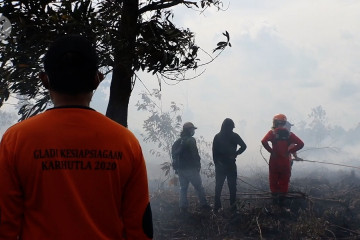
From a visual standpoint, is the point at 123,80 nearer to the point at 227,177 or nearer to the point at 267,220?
the point at 267,220

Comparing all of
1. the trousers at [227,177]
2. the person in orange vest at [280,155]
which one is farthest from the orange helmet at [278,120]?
the trousers at [227,177]

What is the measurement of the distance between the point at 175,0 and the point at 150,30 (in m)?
0.65

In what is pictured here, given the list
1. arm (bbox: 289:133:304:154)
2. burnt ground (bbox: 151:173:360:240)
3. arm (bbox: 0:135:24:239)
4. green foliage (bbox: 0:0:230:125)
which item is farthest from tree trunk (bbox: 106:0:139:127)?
arm (bbox: 289:133:304:154)

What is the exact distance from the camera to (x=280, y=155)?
8.23 metres

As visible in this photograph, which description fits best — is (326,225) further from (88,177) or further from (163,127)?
(163,127)

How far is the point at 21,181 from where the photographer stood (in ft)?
5.14

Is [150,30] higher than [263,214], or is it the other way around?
[150,30]

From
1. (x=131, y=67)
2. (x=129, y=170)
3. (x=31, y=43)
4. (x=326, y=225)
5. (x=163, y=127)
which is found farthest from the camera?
(x=163, y=127)

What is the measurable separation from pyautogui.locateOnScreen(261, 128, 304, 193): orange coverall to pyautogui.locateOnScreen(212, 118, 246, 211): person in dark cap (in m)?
0.65

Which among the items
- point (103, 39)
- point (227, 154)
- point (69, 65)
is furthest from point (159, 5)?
point (227, 154)

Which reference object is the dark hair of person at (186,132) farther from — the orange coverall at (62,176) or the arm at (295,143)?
the orange coverall at (62,176)

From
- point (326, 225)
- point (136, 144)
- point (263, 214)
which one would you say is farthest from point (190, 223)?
point (136, 144)

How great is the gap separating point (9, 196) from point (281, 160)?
23.9ft

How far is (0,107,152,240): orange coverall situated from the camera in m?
Answer: 1.56
